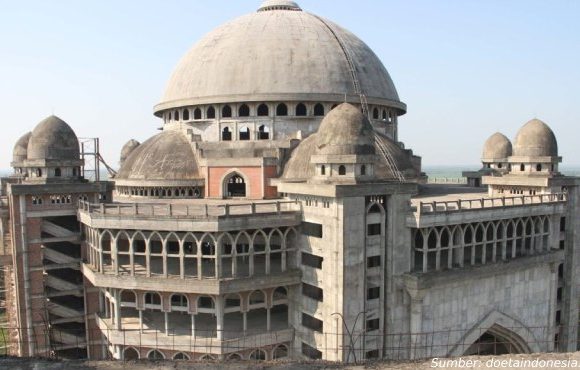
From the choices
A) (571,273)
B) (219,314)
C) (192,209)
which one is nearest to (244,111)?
(192,209)

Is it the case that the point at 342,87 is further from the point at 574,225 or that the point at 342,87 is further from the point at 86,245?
the point at 86,245

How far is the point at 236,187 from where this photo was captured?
122ft

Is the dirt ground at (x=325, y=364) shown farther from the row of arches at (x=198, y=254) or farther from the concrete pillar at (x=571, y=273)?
the concrete pillar at (x=571, y=273)

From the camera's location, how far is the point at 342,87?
39.3 meters

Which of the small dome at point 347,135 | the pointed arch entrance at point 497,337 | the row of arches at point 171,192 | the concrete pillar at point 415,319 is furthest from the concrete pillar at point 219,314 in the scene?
the pointed arch entrance at point 497,337

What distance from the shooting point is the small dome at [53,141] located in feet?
104

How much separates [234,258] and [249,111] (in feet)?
55.8

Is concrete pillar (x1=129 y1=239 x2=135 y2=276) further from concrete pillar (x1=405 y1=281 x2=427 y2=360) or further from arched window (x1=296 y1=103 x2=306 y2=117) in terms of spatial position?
arched window (x1=296 y1=103 x2=306 y2=117)

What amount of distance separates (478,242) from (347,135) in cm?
1056

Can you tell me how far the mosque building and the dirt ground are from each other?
10.2 m

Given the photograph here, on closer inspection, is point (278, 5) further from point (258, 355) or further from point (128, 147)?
point (258, 355)

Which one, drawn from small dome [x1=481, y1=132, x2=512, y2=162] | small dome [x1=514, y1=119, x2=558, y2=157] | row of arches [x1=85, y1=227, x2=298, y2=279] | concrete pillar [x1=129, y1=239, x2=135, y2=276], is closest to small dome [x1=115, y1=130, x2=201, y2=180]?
row of arches [x1=85, y1=227, x2=298, y2=279]

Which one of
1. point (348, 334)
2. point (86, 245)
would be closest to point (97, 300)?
point (86, 245)

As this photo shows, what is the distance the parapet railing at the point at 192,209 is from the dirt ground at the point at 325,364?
39.4ft
